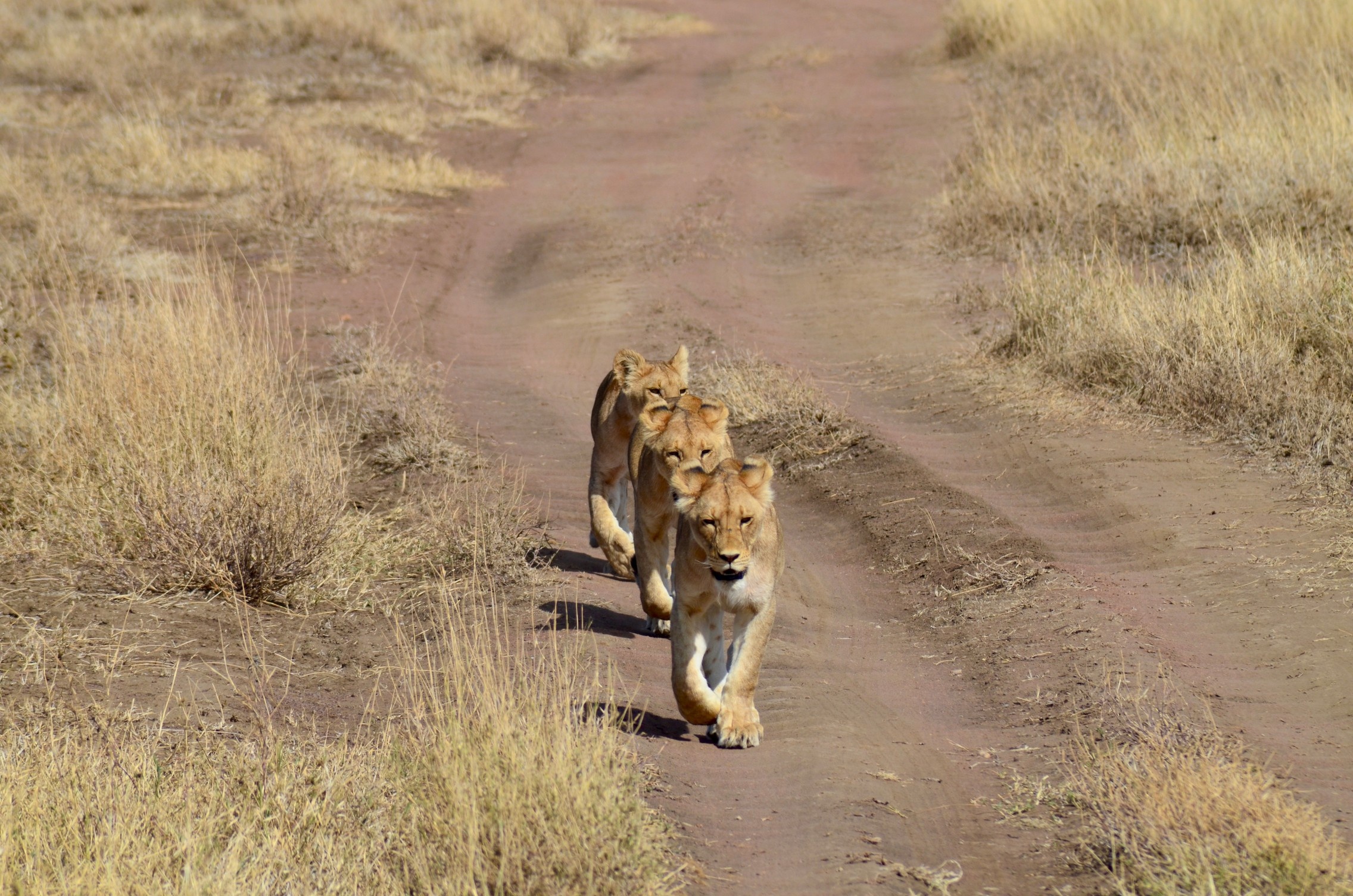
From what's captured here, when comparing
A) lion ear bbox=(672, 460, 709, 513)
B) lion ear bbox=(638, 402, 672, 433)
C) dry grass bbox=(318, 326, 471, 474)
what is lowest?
dry grass bbox=(318, 326, 471, 474)

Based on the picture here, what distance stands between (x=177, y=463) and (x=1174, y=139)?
11.4 meters

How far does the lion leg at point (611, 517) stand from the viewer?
7.70m

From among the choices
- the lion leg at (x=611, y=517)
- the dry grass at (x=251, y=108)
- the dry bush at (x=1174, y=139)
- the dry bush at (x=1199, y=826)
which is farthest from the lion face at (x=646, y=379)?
the dry bush at (x=1174, y=139)

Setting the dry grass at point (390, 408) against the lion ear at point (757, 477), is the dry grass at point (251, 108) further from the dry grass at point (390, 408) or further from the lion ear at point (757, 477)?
the lion ear at point (757, 477)

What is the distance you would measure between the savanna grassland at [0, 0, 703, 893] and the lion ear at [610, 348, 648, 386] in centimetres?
107

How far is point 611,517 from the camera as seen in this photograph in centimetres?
779

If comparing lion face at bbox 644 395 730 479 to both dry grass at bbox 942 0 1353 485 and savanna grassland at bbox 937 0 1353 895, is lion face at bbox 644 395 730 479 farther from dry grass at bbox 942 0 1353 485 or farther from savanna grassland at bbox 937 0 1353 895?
dry grass at bbox 942 0 1353 485

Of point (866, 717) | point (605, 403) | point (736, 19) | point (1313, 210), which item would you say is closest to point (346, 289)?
point (605, 403)

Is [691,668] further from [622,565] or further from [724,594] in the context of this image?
[622,565]

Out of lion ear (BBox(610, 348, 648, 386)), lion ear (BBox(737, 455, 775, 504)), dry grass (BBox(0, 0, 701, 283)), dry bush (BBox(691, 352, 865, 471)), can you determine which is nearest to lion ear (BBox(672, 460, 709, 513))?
lion ear (BBox(737, 455, 775, 504))

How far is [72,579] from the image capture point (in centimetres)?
688

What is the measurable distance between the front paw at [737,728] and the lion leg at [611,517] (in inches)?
82.5

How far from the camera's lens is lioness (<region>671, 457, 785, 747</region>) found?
17.7ft

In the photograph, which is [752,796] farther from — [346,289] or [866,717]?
[346,289]
